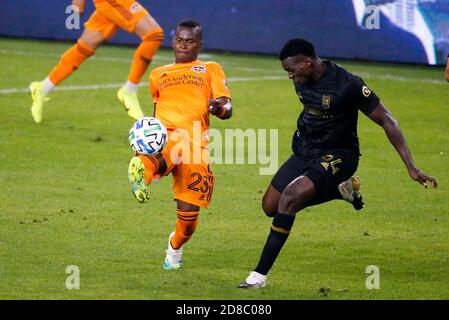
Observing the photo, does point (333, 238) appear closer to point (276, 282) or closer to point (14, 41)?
point (276, 282)

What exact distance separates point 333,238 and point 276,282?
1818 millimetres

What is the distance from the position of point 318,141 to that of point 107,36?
699 cm

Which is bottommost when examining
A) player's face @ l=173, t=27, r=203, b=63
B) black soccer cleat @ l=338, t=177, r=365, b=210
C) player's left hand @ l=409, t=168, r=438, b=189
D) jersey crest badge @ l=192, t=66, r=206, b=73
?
player's left hand @ l=409, t=168, r=438, b=189

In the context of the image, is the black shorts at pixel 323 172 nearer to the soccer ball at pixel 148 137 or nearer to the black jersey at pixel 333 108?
the black jersey at pixel 333 108

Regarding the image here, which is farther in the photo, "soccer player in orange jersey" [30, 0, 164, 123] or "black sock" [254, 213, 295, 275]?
"soccer player in orange jersey" [30, 0, 164, 123]

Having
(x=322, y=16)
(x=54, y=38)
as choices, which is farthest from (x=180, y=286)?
(x=54, y=38)

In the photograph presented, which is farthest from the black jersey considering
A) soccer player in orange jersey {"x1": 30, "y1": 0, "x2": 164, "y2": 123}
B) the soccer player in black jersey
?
soccer player in orange jersey {"x1": 30, "y1": 0, "x2": 164, "y2": 123}

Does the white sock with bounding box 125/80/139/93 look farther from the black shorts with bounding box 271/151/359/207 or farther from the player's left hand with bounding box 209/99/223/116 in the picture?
the player's left hand with bounding box 209/99/223/116

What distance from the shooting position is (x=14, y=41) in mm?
24250

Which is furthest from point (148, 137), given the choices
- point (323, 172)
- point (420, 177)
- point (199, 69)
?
point (420, 177)

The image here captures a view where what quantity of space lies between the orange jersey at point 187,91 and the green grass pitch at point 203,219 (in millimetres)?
1219

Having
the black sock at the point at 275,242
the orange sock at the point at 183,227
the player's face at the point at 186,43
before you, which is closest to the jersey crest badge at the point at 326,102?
the black sock at the point at 275,242

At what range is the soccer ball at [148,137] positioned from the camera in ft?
28.9

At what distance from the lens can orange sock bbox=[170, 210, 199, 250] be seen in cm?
910
